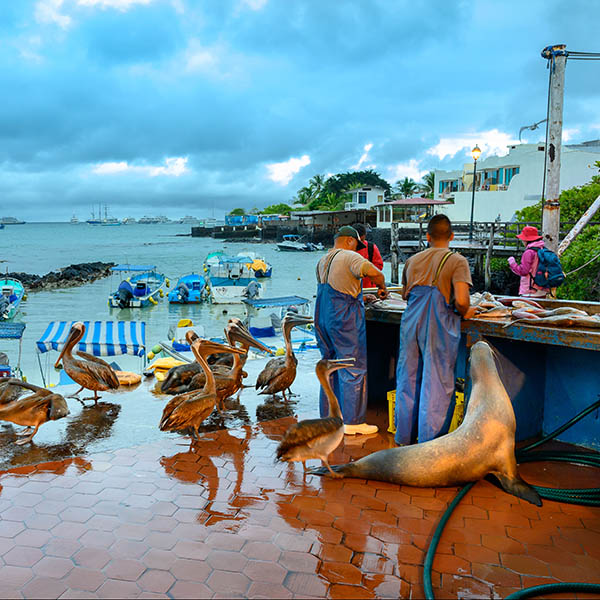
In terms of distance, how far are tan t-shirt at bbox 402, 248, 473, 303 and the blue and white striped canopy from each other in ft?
25.2

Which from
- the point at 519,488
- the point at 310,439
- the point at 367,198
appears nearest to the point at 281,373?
the point at 310,439

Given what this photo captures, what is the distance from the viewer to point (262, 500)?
4262 millimetres

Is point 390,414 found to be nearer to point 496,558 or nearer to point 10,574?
point 496,558

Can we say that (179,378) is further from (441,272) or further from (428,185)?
(428,185)

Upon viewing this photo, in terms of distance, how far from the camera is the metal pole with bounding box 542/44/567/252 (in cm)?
1021

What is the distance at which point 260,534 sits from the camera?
3.73 meters

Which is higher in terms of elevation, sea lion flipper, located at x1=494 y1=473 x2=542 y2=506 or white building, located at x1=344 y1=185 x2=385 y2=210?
white building, located at x1=344 y1=185 x2=385 y2=210

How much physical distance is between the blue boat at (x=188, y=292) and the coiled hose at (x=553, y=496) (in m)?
31.9

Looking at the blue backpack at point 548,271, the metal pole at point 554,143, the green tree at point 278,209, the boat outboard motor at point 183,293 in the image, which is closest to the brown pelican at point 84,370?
the blue backpack at point 548,271

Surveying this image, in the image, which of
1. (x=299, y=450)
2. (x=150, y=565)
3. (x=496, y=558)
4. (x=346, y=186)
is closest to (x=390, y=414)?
(x=299, y=450)

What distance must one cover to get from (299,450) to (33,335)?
26.0 meters

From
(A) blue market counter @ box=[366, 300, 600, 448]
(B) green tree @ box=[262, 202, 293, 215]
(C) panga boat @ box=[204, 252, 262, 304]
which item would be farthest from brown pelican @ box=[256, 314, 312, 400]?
(B) green tree @ box=[262, 202, 293, 215]

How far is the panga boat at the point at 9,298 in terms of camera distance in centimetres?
2923

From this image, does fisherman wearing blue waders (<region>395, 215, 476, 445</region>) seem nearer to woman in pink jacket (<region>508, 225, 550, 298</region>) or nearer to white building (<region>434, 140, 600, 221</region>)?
woman in pink jacket (<region>508, 225, 550, 298</region>)
